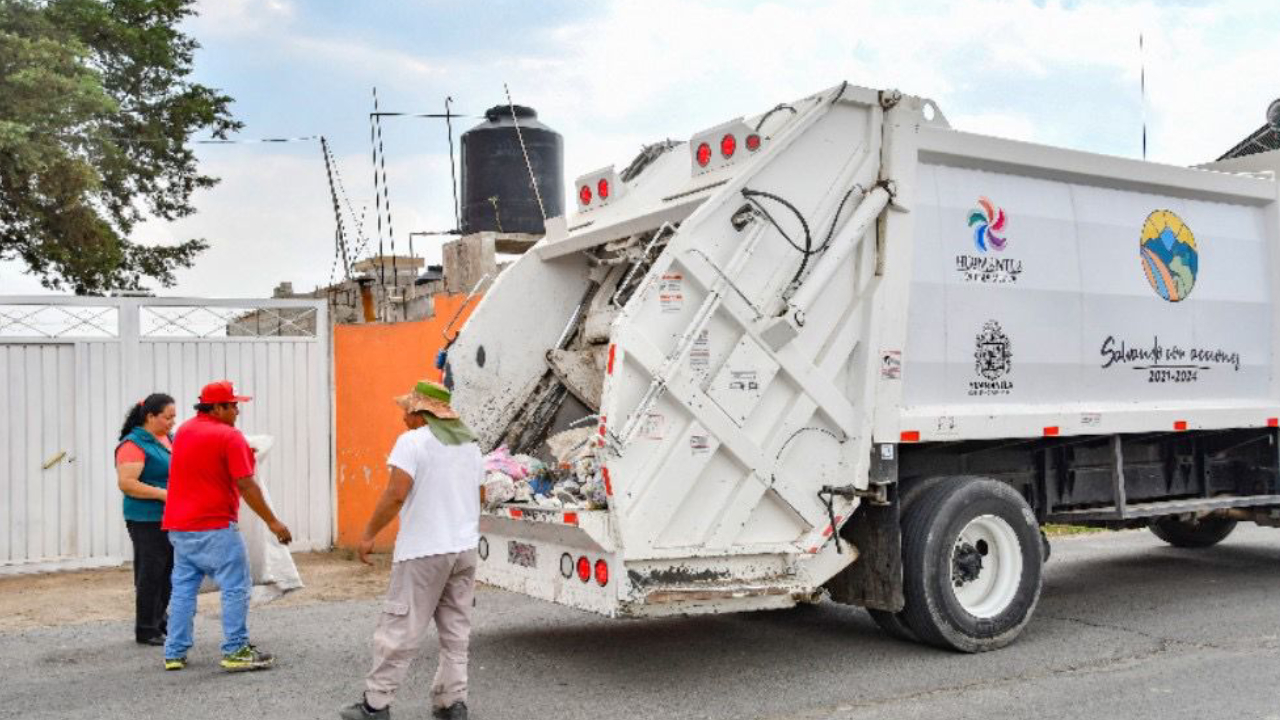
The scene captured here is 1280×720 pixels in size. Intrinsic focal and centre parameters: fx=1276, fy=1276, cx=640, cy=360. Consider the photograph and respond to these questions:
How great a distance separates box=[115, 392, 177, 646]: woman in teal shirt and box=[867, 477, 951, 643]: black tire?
12.9ft

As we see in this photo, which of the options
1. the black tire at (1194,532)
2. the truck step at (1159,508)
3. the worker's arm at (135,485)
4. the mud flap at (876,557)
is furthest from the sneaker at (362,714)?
the black tire at (1194,532)

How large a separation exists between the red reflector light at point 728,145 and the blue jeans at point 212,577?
3.12m

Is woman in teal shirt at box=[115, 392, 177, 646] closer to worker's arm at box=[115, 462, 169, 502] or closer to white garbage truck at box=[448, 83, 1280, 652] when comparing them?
worker's arm at box=[115, 462, 169, 502]

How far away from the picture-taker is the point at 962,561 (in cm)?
664

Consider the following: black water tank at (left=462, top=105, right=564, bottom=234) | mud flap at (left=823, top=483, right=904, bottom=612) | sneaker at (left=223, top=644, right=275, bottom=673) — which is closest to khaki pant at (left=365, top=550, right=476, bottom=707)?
sneaker at (left=223, top=644, right=275, bottom=673)

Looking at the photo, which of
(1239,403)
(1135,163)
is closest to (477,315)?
(1135,163)

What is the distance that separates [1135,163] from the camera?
7.61m

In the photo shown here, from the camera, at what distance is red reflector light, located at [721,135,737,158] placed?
633 centimetres

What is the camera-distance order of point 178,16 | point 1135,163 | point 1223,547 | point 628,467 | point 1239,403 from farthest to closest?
point 178,16 < point 1223,547 < point 1239,403 < point 1135,163 < point 628,467

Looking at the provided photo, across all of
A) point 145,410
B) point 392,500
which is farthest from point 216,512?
point 392,500

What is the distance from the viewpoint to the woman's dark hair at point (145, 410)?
7.11 meters

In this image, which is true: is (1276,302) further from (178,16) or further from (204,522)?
(178,16)

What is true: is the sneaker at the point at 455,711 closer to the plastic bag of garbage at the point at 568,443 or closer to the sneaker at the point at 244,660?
the sneaker at the point at 244,660

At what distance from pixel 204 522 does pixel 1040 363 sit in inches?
178
